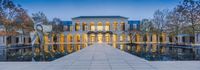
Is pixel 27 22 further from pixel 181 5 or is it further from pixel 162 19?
pixel 162 19

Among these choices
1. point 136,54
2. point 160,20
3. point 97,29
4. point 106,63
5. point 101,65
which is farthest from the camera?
point 97,29

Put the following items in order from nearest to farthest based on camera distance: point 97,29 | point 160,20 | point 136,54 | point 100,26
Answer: point 136,54
point 160,20
point 100,26
point 97,29

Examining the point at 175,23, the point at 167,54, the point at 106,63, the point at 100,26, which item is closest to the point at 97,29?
the point at 100,26

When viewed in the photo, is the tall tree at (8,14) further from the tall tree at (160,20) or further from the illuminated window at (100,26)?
the illuminated window at (100,26)

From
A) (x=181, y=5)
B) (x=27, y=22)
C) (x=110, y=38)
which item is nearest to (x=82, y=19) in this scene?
(x=110, y=38)

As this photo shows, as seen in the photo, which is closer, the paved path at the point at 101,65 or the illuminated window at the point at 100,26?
the paved path at the point at 101,65

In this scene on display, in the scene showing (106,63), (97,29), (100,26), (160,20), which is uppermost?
(160,20)

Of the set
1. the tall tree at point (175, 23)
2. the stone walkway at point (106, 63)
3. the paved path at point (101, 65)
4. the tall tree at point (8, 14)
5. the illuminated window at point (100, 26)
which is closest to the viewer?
the paved path at point (101, 65)

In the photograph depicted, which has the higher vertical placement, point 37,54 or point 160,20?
point 160,20

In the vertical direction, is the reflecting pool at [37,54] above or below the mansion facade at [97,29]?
below

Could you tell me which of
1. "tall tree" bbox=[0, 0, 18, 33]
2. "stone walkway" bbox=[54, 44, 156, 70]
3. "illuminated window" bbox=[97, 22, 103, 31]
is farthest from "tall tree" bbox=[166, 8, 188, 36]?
"illuminated window" bbox=[97, 22, 103, 31]

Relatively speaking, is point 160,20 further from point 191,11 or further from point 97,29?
point 97,29

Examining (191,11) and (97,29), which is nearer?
(191,11)

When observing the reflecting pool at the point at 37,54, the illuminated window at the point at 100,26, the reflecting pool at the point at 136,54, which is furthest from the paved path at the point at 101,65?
the illuminated window at the point at 100,26
